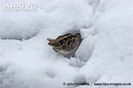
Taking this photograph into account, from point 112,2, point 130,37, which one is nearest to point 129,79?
point 130,37

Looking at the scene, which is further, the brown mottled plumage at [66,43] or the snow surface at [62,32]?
the brown mottled plumage at [66,43]

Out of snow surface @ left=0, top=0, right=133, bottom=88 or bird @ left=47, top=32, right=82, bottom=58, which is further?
bird @ left=47, top=32, right=82, bottom=58

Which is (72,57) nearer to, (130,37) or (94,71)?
(94,71)

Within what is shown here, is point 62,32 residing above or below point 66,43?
above

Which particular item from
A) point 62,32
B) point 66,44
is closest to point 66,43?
point 66,44

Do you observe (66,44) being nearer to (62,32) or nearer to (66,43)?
(66,43)
